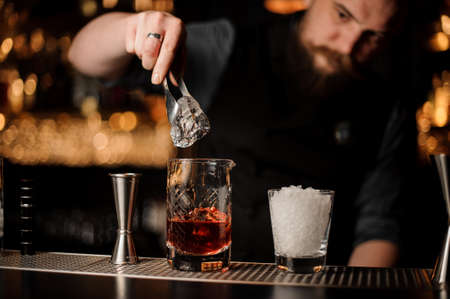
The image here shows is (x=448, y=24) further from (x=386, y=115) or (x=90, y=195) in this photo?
(x=90, y=195)

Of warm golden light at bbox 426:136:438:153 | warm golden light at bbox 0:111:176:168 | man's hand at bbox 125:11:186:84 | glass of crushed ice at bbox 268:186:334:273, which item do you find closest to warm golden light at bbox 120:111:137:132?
warm golden light at bbox 0:111:176:168

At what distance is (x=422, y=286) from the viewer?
1.07m

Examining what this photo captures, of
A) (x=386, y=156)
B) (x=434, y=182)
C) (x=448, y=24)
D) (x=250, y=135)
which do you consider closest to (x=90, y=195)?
(x=250, y=135)

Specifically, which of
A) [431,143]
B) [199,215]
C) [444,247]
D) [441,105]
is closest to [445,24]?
[441,105]

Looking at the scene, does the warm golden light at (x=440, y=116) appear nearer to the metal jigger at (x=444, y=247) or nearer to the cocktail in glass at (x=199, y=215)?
the metal jigger at (x=444, y=247)

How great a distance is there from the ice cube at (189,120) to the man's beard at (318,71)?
1.29 feet

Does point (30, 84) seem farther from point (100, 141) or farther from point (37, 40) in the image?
point (100, 141)

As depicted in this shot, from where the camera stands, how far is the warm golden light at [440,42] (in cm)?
142

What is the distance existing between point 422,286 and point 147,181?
90 centimetres

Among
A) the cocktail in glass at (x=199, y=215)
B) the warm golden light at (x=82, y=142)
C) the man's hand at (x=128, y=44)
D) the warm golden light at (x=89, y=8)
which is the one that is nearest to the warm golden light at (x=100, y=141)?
the warm golden light at (x=82, y=142)

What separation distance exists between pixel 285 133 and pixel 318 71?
0.21m

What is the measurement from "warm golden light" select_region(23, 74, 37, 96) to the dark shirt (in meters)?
0.43

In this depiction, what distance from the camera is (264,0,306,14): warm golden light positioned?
1.51 metres

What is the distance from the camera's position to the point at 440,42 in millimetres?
1421
